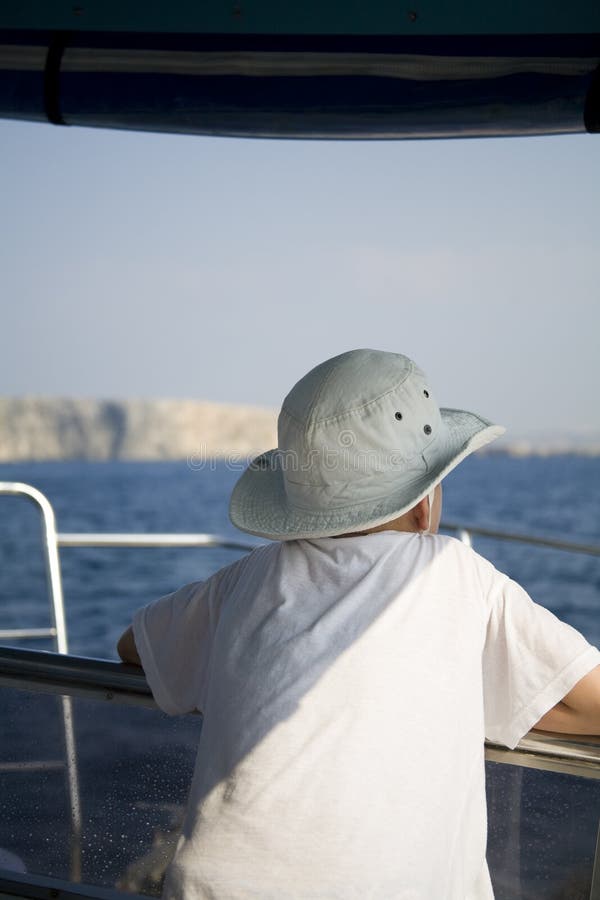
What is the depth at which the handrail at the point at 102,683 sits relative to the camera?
115 centimetres

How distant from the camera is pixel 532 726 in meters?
1.08

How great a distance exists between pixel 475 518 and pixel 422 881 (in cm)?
3020

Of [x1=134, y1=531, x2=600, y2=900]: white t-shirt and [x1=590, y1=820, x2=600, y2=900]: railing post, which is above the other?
[x1=134, y1=531, x2=600, y2=900]: white t-shirt

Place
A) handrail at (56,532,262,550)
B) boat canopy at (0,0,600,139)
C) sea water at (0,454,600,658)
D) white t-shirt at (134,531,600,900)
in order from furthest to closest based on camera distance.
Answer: sea water at (0,454,600,658)
handrail at (56,532,262,550)
boat canopy at (0,0,600,139)
white t-shirt at (134,531,600,900)

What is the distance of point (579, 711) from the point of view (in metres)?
1.07

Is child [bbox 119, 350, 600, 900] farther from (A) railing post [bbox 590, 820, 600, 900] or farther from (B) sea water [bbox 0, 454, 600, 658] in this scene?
(B) sea water [bbox 0, 454, 600, 658]

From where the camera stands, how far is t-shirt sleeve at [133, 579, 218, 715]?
120 cm

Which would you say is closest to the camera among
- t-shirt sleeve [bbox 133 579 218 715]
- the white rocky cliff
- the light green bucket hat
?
the light green bucket hat

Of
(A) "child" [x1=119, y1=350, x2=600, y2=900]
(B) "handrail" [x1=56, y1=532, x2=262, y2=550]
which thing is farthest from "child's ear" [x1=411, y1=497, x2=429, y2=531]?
(B) "handrail" [x1=56, y1=532, x2=262, y2=550]

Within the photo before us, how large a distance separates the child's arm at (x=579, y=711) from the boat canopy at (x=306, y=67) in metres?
1.07

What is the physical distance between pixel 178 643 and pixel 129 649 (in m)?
0.09

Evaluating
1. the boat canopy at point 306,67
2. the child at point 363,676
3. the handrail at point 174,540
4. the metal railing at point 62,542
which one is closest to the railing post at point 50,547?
the metal railing at point 62,542

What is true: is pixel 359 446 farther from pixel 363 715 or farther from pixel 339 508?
pixel 363 715

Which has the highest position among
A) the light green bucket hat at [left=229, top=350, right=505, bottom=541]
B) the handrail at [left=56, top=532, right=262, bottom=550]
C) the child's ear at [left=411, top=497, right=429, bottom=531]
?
the light green bucket hat at [left=229, top=350, right=505, bottom=541]
